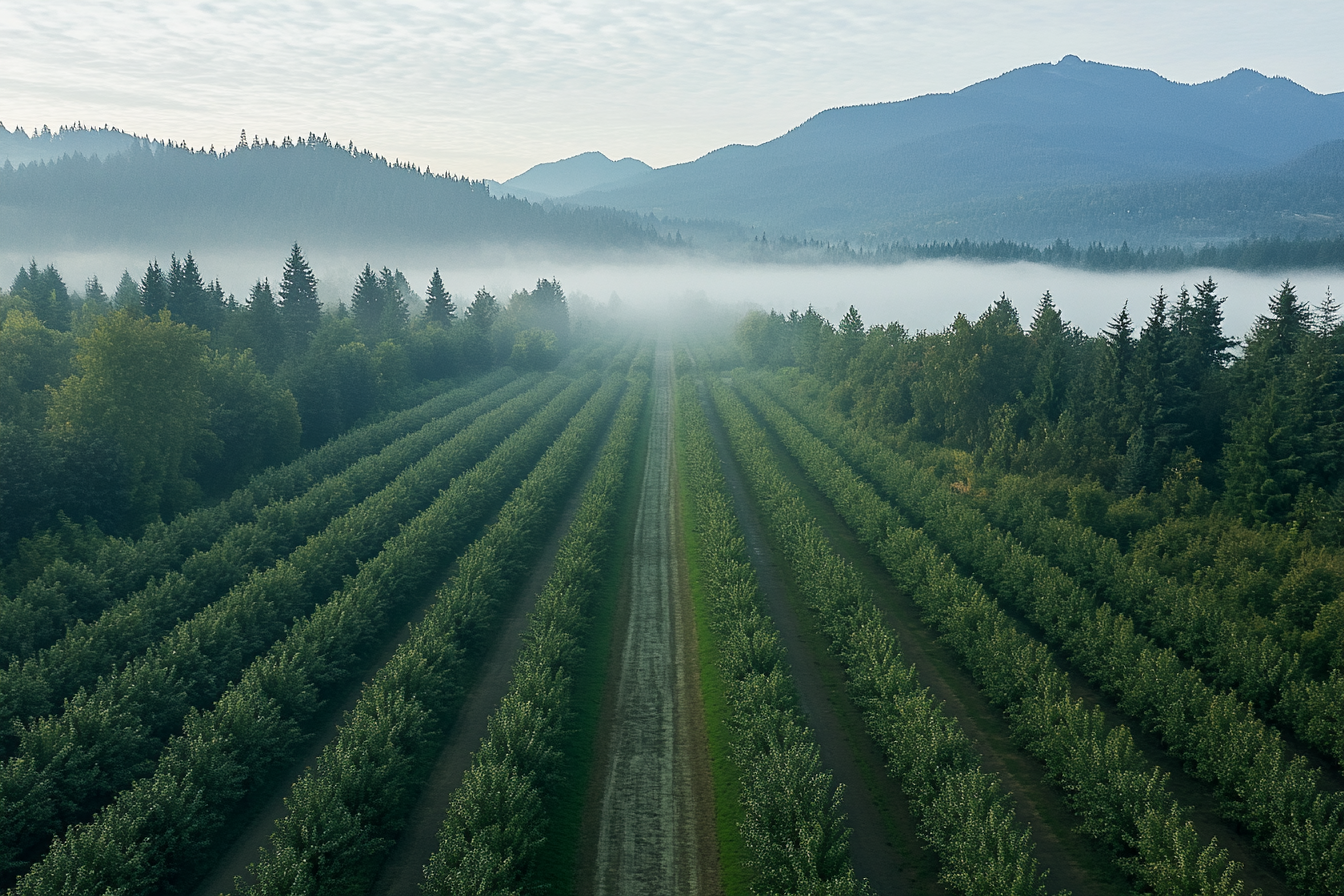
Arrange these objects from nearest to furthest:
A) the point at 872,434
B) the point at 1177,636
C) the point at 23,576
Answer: the point at 1177,636 < the point at 23,576 < the point at 872,434

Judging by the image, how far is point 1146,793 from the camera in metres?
18.9

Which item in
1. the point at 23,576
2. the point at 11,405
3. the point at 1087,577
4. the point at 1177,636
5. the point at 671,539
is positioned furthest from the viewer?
the point at 11,405

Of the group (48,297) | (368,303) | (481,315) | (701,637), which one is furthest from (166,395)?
(481,315)

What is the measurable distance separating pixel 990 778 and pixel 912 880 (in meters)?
3.23

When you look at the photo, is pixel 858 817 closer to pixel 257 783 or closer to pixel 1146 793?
pixel 1146 793

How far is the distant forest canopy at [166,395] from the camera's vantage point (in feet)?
127

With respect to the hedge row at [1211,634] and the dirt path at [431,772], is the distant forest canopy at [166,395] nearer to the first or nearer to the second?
the dirt path at [431,772]

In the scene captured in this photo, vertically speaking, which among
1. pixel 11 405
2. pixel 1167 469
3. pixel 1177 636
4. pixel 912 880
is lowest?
pixel 912 880

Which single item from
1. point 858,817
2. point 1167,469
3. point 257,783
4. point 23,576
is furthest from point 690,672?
point 1167,469

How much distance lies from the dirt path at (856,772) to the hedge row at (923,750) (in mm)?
606

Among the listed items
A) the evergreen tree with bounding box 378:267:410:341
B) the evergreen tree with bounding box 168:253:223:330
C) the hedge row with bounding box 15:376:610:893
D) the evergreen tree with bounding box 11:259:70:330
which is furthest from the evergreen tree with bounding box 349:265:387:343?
the hedge row with bounding box 15:376:610:893

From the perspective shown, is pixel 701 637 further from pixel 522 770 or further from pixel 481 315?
pixel 481 315

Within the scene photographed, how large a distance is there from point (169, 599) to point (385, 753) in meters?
15.0

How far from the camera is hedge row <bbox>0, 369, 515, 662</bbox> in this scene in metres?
26.7
